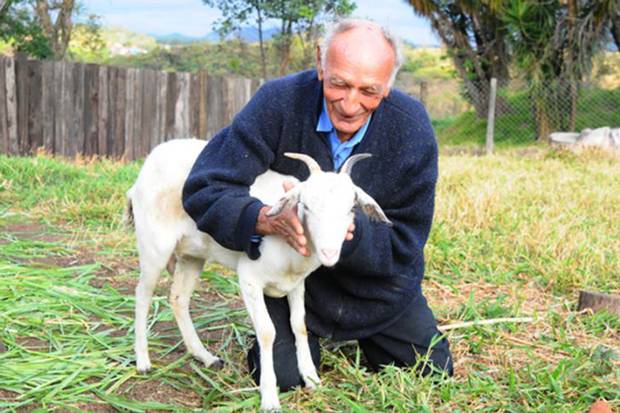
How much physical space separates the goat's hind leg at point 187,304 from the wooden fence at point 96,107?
6.49m

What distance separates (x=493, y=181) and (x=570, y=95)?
30.6 feet

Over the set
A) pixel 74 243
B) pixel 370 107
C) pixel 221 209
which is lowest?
pixel 74 243

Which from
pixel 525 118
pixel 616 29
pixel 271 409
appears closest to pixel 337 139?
pixel 271 409

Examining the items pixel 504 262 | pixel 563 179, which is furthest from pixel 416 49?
pixel 504 262

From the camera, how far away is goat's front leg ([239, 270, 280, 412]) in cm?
311

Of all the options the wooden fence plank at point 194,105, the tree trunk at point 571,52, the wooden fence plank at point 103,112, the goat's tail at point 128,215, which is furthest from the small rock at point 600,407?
the tree trunk at point 571,52

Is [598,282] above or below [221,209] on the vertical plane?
below

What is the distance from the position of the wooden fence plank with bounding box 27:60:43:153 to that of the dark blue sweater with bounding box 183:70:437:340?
22.7 feet

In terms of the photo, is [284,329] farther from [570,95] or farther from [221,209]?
[570,95]

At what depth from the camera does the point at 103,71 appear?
10.0 metres

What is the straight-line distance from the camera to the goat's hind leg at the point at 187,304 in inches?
140

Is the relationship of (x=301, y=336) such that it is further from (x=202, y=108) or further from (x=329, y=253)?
(x=202, y=108)

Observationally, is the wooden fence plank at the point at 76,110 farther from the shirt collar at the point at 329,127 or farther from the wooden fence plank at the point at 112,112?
the shirt collar at the point at 329,127

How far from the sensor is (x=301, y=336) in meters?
3.41
